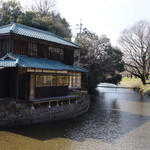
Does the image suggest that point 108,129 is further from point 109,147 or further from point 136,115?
point 136,115

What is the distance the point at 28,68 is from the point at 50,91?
3.20 m

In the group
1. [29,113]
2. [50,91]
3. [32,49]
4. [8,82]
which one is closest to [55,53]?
[32,49]

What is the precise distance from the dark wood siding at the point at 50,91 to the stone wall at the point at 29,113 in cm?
95

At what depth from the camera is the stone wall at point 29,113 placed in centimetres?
1427

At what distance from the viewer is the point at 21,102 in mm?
15094

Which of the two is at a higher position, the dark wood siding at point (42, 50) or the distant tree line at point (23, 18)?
the distant tree line at point (23, 18)

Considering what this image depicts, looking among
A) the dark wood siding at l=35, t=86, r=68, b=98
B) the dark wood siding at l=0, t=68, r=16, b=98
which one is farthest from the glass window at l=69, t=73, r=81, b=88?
the dark wood siding at l=0, t=68, r=16, b=98

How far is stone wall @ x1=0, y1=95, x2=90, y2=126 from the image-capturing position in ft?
46.8

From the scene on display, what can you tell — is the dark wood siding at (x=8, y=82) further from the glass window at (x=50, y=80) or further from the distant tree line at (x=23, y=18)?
the distant tree line at (x=23, y=18)

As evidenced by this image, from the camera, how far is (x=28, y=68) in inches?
615

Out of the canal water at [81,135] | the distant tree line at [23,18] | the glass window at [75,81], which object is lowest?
the canal water at [81,135]

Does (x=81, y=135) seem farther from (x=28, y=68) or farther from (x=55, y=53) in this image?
(x=55, y=53)

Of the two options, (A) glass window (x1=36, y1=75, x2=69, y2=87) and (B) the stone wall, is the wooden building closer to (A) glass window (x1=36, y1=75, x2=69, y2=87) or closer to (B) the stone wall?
(A) glass window (x1=36, y1=75, x2=69, y2=87)

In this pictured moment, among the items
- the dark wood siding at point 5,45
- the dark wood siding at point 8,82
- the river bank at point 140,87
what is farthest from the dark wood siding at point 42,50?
the river bank at point 140,87
